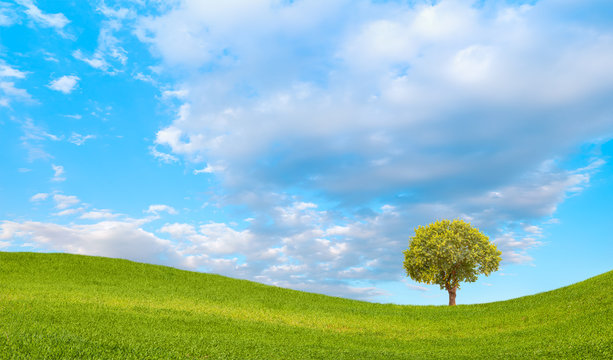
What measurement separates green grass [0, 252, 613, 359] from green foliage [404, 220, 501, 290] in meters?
7.44

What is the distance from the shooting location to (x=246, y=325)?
23906 millimetres

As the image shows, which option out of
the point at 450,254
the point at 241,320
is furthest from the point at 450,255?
the point at 241,320

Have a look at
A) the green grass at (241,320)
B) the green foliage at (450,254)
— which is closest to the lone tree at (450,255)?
the green foliage at (450,254)

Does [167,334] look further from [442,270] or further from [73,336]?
[442,270]

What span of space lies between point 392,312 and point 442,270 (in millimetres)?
12595

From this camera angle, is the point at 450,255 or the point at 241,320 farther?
the point at 450,255

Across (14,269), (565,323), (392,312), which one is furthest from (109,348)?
(14,269)

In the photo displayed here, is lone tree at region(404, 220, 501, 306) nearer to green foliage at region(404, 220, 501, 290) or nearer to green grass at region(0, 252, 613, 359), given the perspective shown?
green foliage at region(404, 220, 501, 290)

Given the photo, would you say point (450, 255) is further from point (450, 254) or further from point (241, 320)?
point (241, 320)

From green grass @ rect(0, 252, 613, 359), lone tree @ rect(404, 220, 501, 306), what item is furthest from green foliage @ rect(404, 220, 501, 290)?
green grass @ rect(0, 252, 613, 359)

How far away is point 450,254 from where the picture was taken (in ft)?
147

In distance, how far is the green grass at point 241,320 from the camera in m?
14.9

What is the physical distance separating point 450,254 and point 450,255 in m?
0.13

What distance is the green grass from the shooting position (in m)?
14.9
